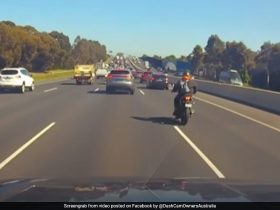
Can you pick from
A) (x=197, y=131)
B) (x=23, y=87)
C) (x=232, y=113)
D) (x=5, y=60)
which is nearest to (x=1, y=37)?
(x=5, y=60)

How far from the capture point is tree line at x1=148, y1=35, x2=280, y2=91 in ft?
280

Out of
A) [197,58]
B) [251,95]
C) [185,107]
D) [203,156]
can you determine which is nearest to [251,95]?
[251,95]

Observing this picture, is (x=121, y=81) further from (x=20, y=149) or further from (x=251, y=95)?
(x=20, y=149)

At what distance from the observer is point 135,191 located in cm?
576

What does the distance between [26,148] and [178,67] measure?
337ft

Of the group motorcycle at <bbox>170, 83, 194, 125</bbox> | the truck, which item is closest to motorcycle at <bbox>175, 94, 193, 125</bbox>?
motorcycle at <bbox>170, 83, 194, 125</bbox>

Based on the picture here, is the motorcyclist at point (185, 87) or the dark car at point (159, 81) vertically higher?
the motorcyclist at point (185, 87)

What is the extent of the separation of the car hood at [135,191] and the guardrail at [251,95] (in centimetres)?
2019

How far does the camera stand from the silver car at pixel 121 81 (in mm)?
39375

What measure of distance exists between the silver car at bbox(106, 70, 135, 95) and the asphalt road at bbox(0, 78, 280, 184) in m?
16.2

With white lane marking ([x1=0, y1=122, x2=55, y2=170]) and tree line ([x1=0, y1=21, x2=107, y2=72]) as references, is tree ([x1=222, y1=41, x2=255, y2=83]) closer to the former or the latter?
tree line ([x1=0, y1=21, x2=107, y2=72])

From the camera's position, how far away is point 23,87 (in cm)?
4041

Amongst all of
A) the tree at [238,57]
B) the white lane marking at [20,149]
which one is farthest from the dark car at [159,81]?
the tree at [238,57]

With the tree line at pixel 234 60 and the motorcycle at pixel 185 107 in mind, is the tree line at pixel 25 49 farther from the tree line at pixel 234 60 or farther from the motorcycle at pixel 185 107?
the motorcycle at pixel 185 107
